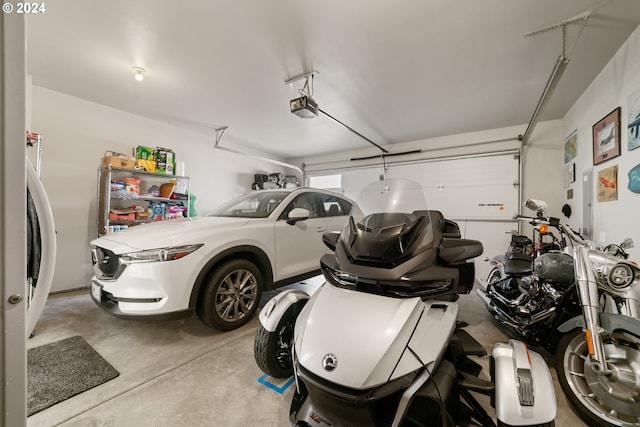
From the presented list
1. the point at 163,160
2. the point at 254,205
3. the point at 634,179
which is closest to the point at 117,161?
the point at 163,160

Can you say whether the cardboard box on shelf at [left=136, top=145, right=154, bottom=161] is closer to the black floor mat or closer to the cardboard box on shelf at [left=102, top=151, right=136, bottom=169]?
the cardboard box on shelf at [left=102, top=151, right=136, bottom=169]

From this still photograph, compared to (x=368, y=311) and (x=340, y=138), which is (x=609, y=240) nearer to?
(x=368, y=311)

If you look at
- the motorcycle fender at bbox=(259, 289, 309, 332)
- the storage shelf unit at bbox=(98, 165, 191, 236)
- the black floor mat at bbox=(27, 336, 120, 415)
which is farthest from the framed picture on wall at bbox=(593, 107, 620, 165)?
the storage shelf unit at bbox=(98, 165, 191, 236)

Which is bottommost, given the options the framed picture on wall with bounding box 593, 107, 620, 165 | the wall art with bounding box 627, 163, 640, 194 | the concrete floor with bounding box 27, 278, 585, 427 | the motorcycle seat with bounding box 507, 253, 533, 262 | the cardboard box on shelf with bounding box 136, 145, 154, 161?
the concrete floor with bounding box 27, 278, 585, 427

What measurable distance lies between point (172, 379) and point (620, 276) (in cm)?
301

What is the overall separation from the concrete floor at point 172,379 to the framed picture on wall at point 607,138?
2307mm

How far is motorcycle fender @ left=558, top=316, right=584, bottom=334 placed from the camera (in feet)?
5.30

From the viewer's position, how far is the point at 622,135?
2.42 meters

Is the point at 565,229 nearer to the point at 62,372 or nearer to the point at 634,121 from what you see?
the point at 634,121

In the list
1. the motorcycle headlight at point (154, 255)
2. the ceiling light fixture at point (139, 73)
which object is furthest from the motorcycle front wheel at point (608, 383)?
the ceiling light fixture at point (139, 73)

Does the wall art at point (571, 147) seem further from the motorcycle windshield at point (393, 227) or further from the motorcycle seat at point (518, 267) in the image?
the motorcycle windshield at point (393, 227)

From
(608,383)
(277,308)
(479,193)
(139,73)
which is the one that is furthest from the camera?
(479,193)

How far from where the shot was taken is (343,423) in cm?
99

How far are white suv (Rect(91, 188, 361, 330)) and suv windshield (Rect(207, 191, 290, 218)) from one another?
15mm
